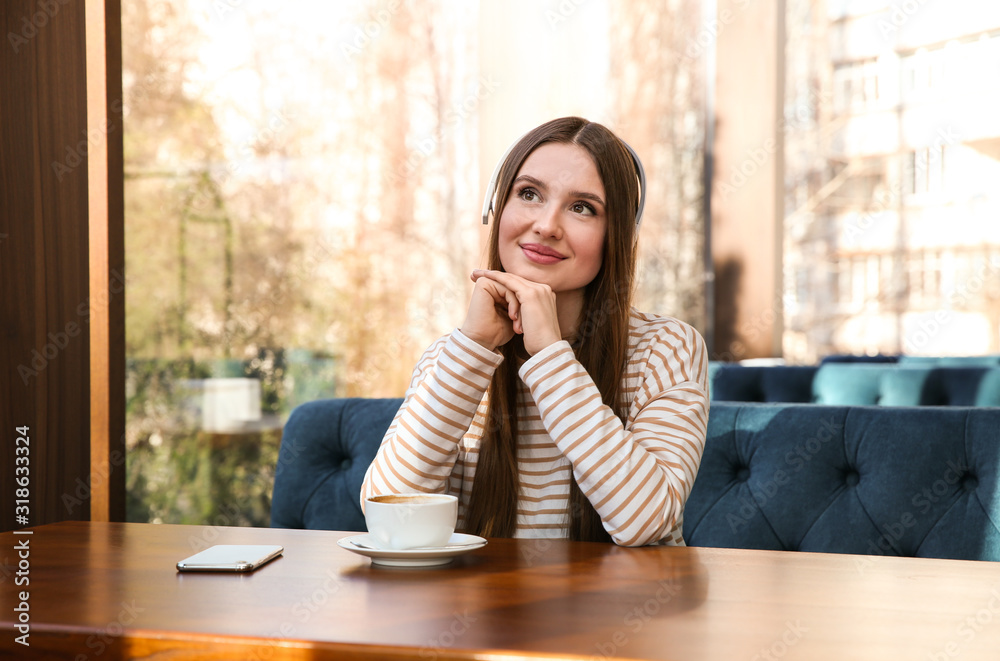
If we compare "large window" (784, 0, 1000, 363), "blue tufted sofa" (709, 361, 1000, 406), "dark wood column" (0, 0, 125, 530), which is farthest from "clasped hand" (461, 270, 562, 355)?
"large window" (784, 0, 1000, 363)

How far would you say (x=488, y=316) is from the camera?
129cm

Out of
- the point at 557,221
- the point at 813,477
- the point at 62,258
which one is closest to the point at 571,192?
the point at 557,221

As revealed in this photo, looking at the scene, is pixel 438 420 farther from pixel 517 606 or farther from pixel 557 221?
pixel 517 606

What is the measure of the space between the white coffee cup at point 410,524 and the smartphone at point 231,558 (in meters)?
0.12

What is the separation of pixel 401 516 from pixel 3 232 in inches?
38.6

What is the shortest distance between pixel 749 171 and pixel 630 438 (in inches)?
130

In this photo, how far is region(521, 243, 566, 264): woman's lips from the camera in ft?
4.47

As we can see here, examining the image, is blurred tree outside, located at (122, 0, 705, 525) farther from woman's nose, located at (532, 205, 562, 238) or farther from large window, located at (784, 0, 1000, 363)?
large window, located at (784, 0, 1000, 363)

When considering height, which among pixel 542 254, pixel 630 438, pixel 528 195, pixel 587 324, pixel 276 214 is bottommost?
pixel 630 438

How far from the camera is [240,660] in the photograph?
0.64 metres

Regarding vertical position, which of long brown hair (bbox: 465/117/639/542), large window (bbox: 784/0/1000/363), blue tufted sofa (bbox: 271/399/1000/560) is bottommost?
blue tufted sofa (bbox: 271/399/1000/560)

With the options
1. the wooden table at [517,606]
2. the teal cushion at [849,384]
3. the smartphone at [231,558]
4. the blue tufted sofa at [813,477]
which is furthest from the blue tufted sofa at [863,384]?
the smartphone at [231,558]

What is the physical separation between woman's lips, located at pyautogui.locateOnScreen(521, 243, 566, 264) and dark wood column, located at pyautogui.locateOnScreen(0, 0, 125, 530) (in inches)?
30.6

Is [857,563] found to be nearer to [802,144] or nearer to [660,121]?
[660,121]
